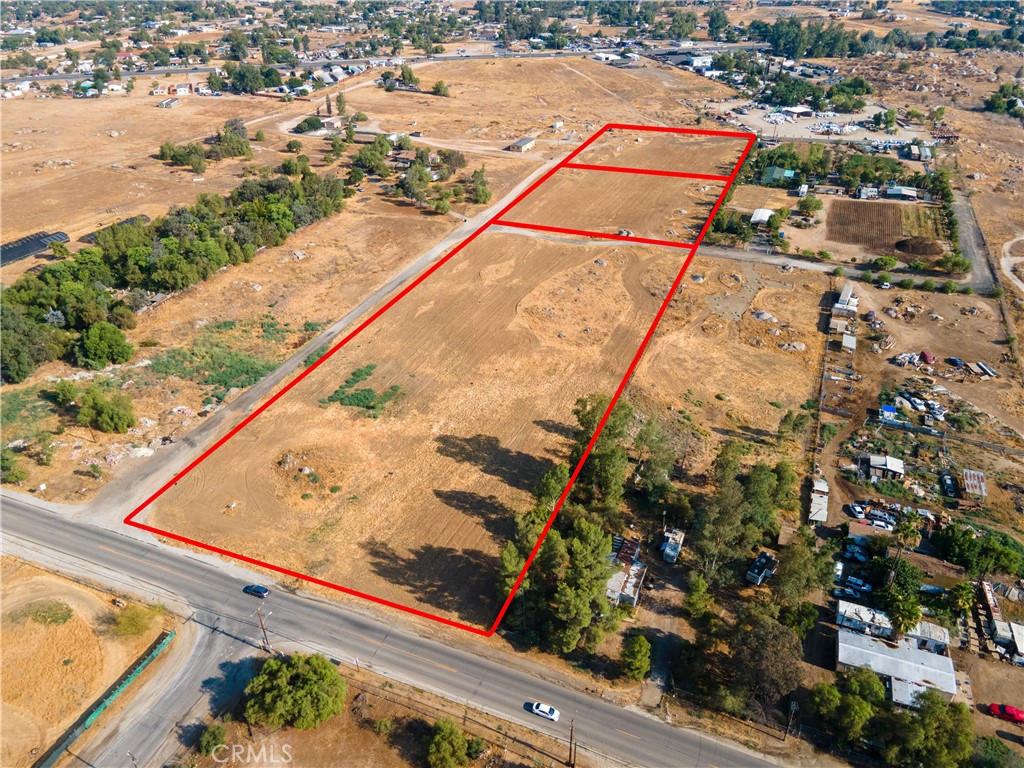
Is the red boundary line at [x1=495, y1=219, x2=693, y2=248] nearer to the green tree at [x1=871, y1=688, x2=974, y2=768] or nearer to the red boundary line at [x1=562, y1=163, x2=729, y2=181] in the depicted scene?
the red boundary line at [x1=562, y1=163, x2=729, y2=181]

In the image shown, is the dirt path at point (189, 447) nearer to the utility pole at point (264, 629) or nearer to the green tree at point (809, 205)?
the utility pole at point (264, 629)

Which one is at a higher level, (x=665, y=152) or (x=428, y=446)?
(x=665, y=152)

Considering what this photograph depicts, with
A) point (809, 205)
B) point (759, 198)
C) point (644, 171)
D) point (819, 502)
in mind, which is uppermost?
point (809, 205)

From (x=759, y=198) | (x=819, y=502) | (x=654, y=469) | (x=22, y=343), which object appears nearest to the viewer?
(x=819, y=502)

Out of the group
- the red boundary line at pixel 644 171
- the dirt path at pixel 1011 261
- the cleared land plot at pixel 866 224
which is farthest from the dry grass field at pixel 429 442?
the dirt path at pixel 1011 261

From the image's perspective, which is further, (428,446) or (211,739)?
(428,446)

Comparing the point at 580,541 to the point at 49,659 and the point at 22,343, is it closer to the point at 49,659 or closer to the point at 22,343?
the point at 49,659

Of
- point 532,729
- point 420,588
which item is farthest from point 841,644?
point 420,588

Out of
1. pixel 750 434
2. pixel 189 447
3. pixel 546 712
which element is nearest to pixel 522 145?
pixel 750 434
